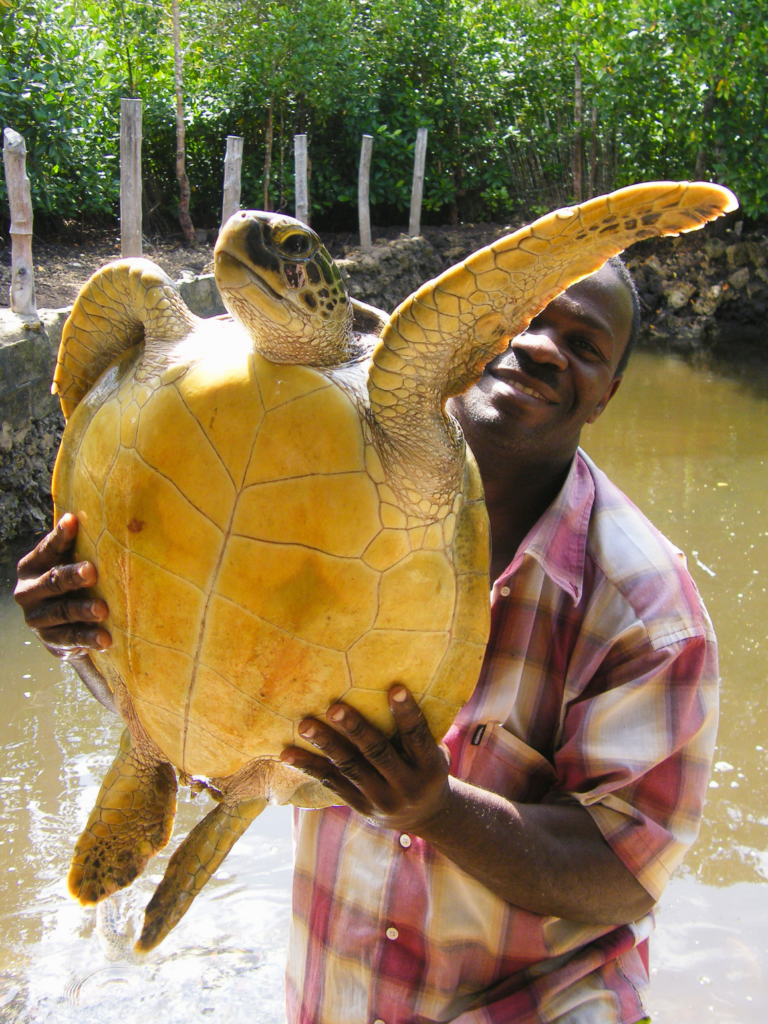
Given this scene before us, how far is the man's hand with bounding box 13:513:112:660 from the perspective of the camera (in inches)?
44.8

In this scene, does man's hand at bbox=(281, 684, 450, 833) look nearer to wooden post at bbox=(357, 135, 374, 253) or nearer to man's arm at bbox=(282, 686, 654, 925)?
man's arm at bbox=(282, 686, 654, 925)

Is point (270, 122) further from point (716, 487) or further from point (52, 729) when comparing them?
point (52, 729)

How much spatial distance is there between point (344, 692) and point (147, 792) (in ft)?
1.80

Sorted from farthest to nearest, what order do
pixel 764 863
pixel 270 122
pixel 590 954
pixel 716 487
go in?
pixel 270 122 < pixel 716 487 < pixel 764 863 < pixel 590 954

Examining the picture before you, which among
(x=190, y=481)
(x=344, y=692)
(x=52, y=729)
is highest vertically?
(x=190, y=481)

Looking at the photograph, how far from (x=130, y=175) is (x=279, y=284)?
457 cm

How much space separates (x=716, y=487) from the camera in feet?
17.0

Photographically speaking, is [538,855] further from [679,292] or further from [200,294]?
[679,292]

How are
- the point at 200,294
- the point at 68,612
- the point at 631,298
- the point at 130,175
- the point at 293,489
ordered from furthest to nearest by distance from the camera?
1. the point at 200,294
2. the point at 130,175
3. the point at 631,298
4. the point at 68,612
5. the point at 293,489

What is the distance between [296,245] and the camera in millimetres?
1127

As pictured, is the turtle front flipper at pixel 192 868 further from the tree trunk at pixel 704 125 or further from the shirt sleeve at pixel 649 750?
the tree trunk at pixel 704 125

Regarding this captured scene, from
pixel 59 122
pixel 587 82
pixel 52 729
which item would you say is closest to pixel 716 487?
pixel 52 729

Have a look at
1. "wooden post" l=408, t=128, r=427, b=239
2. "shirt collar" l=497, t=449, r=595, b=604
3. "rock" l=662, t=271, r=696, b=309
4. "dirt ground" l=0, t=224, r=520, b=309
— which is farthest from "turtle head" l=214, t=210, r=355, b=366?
"rock" l=662, t=271, r=696, b=309

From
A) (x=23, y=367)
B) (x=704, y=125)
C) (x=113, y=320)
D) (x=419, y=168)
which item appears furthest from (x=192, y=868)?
(x=704, y=125)
